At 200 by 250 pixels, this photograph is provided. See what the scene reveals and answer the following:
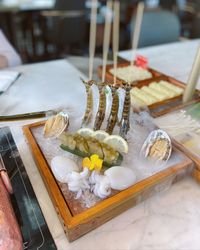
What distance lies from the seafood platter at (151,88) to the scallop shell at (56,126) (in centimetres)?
25

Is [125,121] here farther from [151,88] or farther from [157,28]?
[157,28]

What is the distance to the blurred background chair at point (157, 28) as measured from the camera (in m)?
1.70

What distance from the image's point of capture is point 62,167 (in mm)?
549

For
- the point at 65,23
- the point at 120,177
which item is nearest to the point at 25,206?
the point at 120,177

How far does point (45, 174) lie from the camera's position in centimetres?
56

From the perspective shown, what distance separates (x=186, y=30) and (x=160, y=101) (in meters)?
2.66

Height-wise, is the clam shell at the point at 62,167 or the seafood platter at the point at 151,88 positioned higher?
the clam shell at the point at 62,167

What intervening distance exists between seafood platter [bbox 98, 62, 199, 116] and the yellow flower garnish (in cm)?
32

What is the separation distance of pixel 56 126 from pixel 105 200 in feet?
0.91

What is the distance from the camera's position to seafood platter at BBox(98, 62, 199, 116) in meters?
0.88

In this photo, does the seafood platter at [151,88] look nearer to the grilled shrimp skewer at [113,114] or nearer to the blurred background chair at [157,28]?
the grilled shrimp skewer at [113,114]

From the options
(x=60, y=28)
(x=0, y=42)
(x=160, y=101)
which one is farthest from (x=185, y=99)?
(x=60, y=28)

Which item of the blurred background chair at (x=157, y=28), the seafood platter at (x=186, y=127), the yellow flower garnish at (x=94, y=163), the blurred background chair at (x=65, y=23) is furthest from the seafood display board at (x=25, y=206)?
the blurred background chair at (x=65, y=23)

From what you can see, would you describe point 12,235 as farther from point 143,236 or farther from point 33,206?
point 143,236
